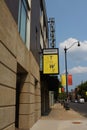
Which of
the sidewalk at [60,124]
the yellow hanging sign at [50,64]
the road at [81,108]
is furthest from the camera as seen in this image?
the road at [81,108]

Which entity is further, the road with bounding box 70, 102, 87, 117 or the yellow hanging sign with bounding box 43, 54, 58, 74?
the road with bounding box 70, 102, 87, 117

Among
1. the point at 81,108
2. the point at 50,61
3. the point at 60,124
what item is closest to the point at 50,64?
the point at 50,61

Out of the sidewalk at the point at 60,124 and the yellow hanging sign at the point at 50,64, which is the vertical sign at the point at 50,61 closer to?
the yellow hanging sign at the point at 50,64

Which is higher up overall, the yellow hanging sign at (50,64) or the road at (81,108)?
the yellow hanging sign at (50,64)

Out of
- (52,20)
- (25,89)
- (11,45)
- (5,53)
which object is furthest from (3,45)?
(52,20)

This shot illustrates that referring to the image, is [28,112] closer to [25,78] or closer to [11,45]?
[25,78]

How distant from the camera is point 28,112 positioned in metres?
15.1

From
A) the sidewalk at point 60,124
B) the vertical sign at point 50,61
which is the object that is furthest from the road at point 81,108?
the vertical sign at point 50,61

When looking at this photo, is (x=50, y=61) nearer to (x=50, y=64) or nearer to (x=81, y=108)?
(x=50, y=64)

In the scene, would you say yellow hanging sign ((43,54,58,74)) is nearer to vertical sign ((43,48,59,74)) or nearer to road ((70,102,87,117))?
vertical sign ((43,48,59,74))

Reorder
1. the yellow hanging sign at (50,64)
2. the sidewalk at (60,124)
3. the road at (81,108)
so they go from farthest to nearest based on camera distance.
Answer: the road at (81,108) < the yellow hanging sign at (50,64) < the sidewalk at (60,124)

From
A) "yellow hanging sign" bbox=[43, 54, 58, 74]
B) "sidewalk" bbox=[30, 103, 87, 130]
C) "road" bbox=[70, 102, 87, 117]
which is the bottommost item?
"sidewalk" bbox=[30, 103, 87, 130]

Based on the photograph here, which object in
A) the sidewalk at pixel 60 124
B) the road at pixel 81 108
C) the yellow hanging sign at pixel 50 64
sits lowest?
the sidewalk at pixel 60 124

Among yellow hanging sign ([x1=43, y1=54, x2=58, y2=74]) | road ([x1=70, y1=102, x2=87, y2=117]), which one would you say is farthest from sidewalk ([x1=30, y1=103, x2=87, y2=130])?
road ([x1=70, y1=102, x2=87, y2=117])
